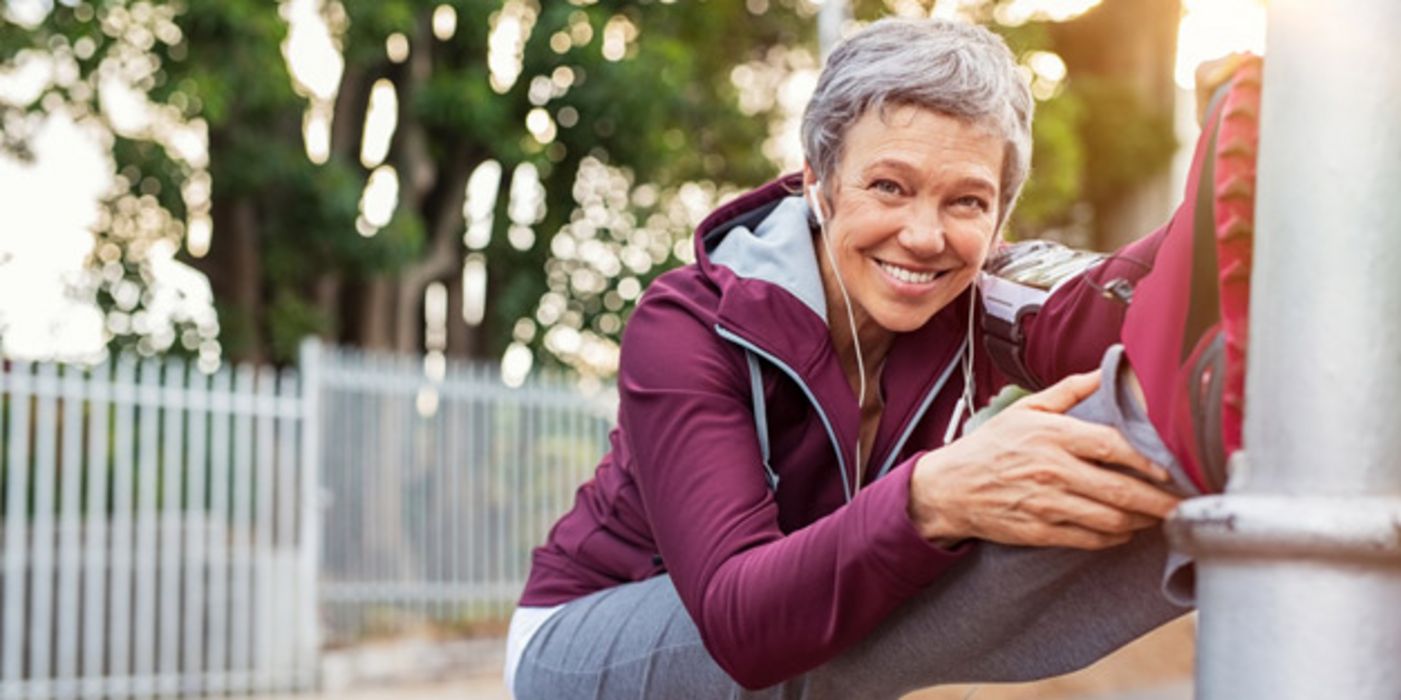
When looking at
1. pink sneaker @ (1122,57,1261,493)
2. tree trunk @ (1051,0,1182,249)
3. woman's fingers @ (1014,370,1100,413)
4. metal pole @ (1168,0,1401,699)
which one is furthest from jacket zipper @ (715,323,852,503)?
tree trunk @ (1051,0,1182,249)

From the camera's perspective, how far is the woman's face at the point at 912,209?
6.62ft

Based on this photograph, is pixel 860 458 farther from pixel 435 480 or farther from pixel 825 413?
pixel 435 480

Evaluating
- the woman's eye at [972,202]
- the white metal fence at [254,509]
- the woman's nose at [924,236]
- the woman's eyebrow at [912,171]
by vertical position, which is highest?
the woman's eyebrow at [912,171]

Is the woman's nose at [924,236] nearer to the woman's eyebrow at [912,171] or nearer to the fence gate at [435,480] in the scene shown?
the woman's eyebrow at [912,171]

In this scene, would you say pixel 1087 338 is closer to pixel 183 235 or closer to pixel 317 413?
pixel 317 413

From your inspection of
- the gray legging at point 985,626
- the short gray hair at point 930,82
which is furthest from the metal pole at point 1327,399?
the short gray hair at point 930,82

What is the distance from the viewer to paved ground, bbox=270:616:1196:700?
8680 mm

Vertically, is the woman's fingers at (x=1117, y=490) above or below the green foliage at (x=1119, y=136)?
below

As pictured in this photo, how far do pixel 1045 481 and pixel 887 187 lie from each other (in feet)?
2.51

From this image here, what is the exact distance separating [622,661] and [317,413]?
8.14m

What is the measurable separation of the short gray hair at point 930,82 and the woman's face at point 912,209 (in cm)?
2

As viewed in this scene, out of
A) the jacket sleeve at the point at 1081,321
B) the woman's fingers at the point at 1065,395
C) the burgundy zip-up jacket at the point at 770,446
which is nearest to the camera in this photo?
the woman's fingers at the point at 1065,395

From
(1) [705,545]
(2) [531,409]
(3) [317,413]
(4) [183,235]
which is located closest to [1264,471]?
(1) [705,545]

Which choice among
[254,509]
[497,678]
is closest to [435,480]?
[497,678]
